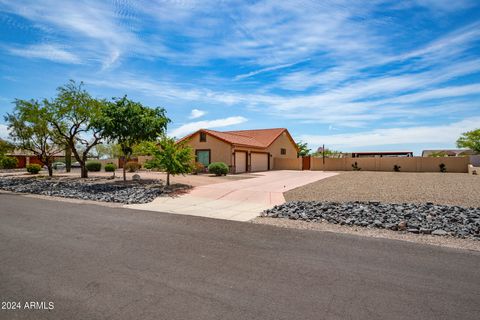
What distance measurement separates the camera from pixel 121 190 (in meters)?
15.6

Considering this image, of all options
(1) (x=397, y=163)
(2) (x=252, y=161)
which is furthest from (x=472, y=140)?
(2) (x=252, y=161)

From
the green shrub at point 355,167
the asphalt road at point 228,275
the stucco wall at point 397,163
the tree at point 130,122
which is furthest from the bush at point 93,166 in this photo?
the green shrub at point 355,167

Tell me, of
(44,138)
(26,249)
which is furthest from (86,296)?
(44,138)

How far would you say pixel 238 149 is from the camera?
30438 millimetres

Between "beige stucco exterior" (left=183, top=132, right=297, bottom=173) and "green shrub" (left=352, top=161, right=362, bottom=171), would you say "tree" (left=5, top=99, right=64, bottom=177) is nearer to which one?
"beige stucco exterior" (left=183, top=132, right=297, bottom=173)

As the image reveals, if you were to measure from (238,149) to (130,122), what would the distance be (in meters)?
14.1

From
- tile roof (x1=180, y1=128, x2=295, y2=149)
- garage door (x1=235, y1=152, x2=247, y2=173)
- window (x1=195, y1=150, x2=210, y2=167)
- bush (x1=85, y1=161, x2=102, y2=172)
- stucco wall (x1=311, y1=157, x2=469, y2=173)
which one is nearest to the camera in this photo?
garage door (x1=235, y1=152, x2=247, y2=173)

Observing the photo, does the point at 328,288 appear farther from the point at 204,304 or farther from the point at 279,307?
the point at 204,304

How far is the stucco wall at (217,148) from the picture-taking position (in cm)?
2966

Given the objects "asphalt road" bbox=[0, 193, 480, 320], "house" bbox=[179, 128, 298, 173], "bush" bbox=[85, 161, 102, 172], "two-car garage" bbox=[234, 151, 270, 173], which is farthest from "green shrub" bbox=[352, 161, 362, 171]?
"asphalt road" bbox=[0, 193, 480, 320]

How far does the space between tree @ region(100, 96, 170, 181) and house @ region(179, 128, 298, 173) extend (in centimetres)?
685

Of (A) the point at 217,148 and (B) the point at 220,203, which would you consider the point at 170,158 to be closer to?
(B) the point at 220,203

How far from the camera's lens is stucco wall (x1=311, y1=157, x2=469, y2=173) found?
104 feet

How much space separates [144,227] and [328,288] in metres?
5.35
